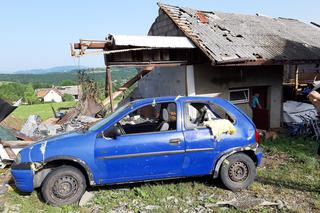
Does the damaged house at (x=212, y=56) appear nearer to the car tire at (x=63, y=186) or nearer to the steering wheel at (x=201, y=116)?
the steering wheel at (x=201, y=116)

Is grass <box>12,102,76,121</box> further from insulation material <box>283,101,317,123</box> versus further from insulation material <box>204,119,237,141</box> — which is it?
insulation material <box>204,119,237,141</box>

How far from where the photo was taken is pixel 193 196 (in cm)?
541

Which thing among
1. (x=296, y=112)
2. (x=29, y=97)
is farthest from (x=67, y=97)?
(x=296, y=112)

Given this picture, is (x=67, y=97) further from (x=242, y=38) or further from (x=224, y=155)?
(x=224, y=155)

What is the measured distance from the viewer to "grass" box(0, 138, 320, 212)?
4992 millimetres

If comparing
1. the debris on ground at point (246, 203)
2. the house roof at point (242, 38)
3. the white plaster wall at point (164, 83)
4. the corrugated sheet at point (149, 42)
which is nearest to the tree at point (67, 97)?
the white plaster wall at point (164, 83)

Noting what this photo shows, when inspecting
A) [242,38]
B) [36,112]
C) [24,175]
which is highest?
[242,38]

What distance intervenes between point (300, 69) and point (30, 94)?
63.0 metres

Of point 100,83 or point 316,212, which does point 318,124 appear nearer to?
point 316,212

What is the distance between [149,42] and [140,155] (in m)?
5.66

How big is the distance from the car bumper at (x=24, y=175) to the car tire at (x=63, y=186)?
0.79 feet

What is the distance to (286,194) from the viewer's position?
5477 millimetres

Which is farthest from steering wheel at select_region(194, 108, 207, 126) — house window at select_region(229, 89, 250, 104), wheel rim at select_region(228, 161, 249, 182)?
house window at select_region(229, 89, 250, 104)

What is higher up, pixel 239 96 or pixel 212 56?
pixel 212 56
